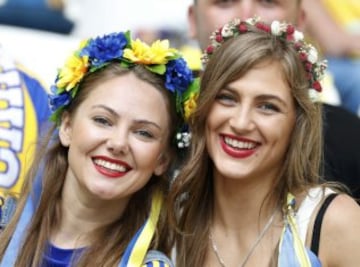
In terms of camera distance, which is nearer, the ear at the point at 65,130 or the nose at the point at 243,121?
the nose at the point at 243,121

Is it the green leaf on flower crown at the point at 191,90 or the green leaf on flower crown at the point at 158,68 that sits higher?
the green leaf on flower crown at the point at 158,68

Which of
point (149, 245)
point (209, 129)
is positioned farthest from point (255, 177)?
point (149, 245)

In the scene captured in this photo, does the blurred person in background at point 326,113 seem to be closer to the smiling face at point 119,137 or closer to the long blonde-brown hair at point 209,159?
the long blonde-brown hair at point 209,159

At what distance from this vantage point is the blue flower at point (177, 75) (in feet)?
8.41

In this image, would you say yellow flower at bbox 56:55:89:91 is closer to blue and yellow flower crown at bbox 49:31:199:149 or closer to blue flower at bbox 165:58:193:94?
blue and yellow flower crown at bbox 49:31:199:149

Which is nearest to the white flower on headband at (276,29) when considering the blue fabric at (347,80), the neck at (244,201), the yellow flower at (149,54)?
the yellow flower at (149,54)

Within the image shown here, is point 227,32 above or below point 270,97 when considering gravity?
above

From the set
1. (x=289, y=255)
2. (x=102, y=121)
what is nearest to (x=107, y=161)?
(x=102, y=121)

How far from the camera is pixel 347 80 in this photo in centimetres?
471

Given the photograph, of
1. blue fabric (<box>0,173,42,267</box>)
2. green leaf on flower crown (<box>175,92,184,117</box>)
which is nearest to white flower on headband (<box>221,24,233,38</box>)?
green leaf on flower crown (<box>175,92,184,117</box>)

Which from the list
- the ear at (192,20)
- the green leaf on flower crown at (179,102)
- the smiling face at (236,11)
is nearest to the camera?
the green leaf on flower crown at (179,102)

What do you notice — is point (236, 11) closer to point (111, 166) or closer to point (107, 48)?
point (107, 48)

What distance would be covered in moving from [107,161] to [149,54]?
36 centimetres

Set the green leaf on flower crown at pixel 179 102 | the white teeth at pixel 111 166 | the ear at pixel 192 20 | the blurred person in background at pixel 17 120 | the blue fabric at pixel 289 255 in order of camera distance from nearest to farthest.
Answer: the blue fabric at pixel 289 255, the white teeth at pixel 111 166, the green leaf on flower crown at pixel 179 102, the blurred person in background at pixel 17 120, the ear at pixel 192 20
